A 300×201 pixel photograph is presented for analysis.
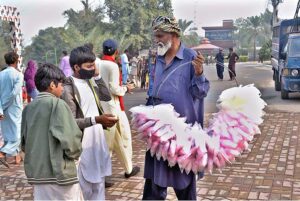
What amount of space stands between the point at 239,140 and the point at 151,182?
85 centimetres

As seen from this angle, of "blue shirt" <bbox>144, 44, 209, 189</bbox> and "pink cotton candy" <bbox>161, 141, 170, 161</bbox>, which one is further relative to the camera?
"blue shirt" <bbox>144, 44, 209, 189</bbox>

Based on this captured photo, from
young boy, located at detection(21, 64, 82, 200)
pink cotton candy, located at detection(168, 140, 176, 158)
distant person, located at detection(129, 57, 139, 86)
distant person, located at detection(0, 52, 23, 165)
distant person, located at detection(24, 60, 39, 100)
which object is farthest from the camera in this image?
distant person, located at detection(129, 57, 139, 86)

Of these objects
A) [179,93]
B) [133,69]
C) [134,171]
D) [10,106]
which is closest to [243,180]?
[134,171]

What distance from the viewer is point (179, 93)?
10.4 feet

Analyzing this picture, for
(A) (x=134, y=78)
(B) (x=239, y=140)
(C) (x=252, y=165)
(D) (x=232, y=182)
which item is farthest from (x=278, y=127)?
(A) (x=134, y=78)

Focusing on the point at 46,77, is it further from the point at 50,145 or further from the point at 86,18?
the point at 86,18

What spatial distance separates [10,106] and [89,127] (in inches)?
134

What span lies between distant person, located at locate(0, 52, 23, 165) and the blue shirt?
3.70 meters

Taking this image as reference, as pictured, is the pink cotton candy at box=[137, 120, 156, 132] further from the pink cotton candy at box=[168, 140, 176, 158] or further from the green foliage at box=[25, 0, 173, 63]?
the green foliage at box=[25, 0, 173, 63]

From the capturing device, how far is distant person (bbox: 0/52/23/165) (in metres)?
6.25

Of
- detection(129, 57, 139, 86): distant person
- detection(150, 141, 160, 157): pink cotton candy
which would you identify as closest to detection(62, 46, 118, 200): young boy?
detection(150, 141, 160, 157): pink cotton candy

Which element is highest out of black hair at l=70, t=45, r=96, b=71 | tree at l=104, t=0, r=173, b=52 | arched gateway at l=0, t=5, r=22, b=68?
tree at l=104, t=0, r=173, b=52

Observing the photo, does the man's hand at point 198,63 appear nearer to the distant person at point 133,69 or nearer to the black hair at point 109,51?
the black hair at point 109,51

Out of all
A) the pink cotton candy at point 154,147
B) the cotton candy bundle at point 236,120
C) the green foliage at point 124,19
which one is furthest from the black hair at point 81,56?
the green foliage at point 124,19
